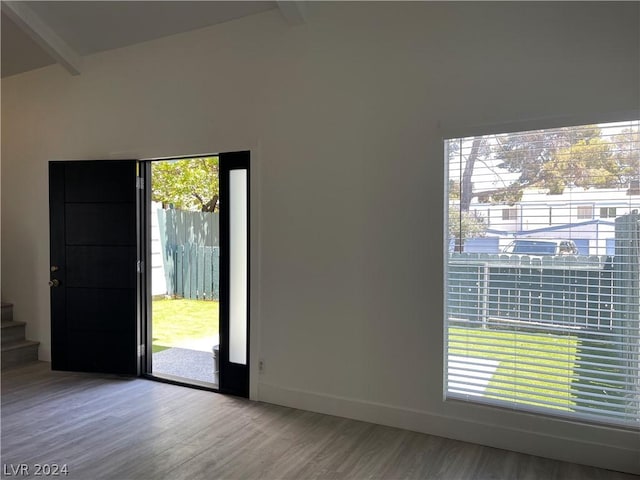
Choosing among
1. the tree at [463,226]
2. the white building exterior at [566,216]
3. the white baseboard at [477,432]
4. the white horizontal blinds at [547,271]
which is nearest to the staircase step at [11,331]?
the white baseboard at [477,432]

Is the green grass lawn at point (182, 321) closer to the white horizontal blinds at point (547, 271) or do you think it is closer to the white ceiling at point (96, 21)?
the white ceiling at point (96, 21)

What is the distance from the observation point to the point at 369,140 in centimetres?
340

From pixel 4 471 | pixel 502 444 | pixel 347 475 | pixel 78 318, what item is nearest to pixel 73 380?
pixel 78 318

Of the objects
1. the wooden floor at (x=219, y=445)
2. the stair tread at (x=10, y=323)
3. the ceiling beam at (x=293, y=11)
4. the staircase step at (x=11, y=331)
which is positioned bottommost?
the wooden floor at (x=219, y=445)

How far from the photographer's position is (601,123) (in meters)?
2.74

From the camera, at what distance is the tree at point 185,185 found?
6715mm

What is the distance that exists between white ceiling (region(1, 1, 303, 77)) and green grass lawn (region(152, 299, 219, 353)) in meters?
3.03

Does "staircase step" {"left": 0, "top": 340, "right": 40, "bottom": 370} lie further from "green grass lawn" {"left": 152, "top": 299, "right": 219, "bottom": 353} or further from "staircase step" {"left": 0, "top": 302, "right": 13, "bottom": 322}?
"green grass lawn" {"left": 152, "top": 299, "right": 219, "bottom": 353}

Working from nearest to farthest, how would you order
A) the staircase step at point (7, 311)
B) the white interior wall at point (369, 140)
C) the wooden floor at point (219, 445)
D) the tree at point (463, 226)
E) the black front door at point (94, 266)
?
the wooden floor at point (219, 445), the white interior wall at point (369, 140), the tree at point (463, 226), the black front door at point (94, 266), the staircase step at point (7, 311)

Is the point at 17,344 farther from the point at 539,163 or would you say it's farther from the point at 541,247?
the point at 539,163

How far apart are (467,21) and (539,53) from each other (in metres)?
0.53

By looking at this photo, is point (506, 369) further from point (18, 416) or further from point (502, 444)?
point (18, 416)

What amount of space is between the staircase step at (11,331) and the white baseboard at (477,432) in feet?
10.6

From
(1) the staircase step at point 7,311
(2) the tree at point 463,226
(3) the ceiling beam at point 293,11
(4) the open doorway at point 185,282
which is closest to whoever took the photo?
(2) the tree at point 463,226
